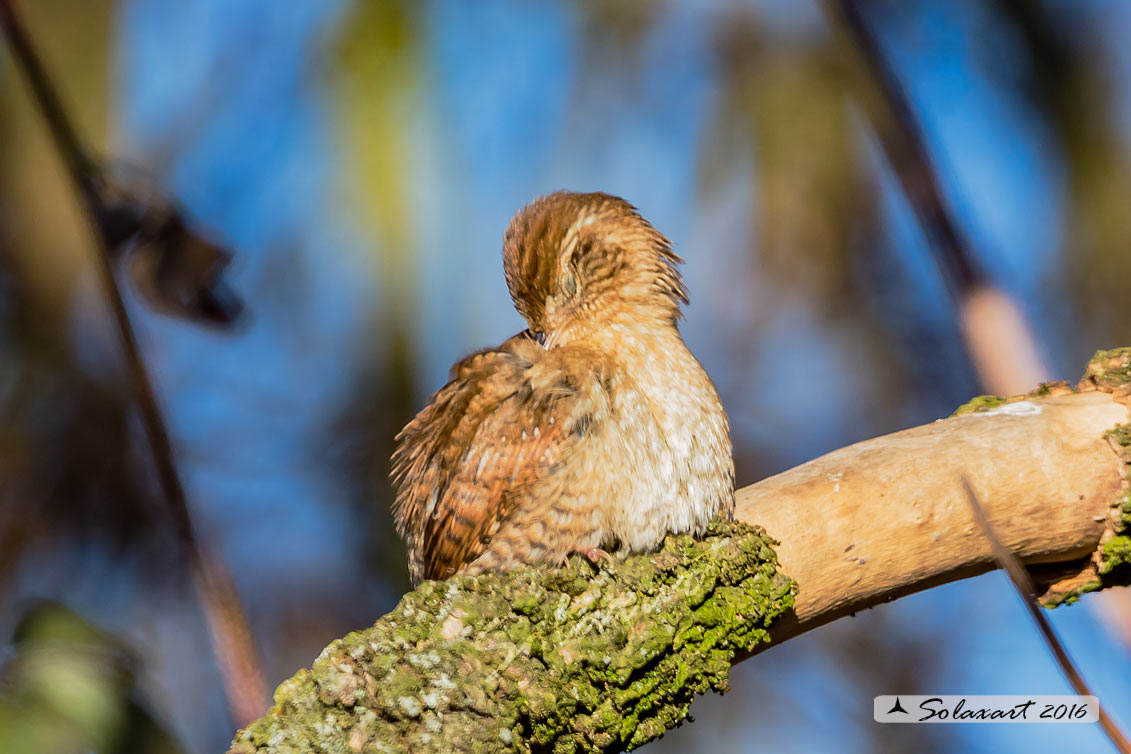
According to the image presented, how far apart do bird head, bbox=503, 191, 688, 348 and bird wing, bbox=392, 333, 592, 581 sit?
0.17 metres

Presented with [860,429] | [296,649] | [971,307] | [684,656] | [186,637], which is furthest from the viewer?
[860,429]

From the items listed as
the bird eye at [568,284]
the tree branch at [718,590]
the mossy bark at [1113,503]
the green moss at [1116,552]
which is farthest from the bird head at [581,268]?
the green moss at [1116,552]

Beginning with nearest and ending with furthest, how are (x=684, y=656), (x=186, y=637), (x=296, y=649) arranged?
(x=684, y=656) → (x=186, y=637) → (x=296, y=649)

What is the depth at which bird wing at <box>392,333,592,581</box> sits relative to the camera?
2211mm

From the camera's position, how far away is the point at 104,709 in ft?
4.78

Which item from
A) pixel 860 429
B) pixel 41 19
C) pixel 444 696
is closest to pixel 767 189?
pixel 860 429

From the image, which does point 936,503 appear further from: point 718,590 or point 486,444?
point 486,444

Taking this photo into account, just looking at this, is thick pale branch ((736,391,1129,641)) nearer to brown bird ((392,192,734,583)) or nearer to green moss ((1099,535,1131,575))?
green moss ((1099,535,1131,575))

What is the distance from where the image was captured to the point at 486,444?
2.28m

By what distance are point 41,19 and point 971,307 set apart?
5.07m

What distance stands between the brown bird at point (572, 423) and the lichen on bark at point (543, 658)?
0.11 meters

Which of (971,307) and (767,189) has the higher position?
(767,189)

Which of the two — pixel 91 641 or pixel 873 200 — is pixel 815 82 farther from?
pixel 91 641

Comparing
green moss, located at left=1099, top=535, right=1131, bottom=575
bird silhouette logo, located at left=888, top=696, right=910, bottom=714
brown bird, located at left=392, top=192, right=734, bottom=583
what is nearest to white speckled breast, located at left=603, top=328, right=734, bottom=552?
brown bird, located at left=392, top=192, right=734, bottom=583
